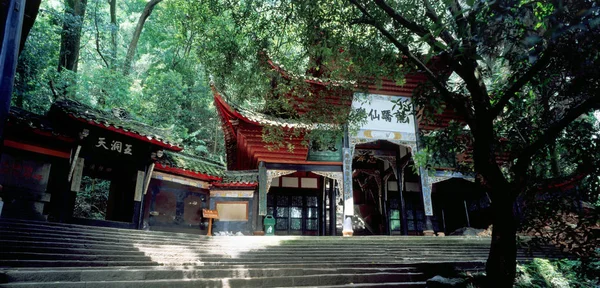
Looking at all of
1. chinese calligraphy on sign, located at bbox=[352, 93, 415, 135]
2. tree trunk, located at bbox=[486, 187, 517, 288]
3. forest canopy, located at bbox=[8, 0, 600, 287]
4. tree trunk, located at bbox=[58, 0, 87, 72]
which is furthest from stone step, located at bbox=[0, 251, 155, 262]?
tree trunk, located at bbox=[58, 0, 87, 72]

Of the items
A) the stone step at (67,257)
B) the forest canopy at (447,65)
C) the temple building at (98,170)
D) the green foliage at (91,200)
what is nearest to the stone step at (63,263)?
the stone step at (67,257)

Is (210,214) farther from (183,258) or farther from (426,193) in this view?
(426,193)

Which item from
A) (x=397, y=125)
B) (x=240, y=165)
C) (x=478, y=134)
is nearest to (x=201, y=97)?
(x=240, y=165)

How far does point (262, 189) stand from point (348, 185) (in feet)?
8.78

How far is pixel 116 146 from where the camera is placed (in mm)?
9289

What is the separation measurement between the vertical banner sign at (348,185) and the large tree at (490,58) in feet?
14.5

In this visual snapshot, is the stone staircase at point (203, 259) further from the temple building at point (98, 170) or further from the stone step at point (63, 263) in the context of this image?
the temple building at point (98, 170)

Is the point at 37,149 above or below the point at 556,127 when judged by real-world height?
above

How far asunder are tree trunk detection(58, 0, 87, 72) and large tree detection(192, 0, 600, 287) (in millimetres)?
9076

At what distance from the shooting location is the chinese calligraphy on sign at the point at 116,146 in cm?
898

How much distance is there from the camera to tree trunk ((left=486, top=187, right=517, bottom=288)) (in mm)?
3727

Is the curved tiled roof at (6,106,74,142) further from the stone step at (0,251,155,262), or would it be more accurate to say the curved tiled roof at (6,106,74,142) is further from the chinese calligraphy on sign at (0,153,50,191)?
the stone step at (0,251,155,262)

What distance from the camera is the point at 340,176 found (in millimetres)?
11352

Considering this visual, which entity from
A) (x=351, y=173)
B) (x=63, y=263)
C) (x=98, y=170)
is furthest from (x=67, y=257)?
(x=351, y=173)
